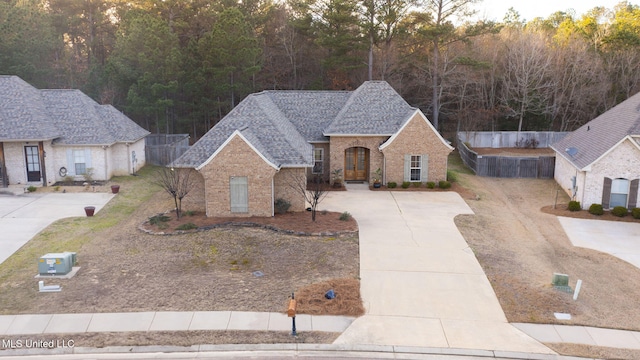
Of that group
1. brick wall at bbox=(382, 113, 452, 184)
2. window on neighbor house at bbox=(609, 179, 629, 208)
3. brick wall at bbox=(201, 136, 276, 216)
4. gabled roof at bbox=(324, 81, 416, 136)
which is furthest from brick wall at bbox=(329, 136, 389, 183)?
window on neighbor house at bbox=(609, 179, 629, 208)

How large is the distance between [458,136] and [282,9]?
21617mm

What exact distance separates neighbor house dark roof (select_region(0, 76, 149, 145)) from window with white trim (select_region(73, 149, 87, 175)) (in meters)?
0.81

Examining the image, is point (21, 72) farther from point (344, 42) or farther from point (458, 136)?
point (458, 136)

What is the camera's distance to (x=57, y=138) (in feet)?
103

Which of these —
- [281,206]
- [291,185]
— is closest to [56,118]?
[291,185]

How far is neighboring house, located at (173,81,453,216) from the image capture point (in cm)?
2339

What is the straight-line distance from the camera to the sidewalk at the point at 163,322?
13.9m

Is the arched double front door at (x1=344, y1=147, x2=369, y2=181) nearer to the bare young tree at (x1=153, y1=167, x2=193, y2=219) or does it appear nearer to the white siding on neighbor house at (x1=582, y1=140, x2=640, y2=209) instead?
the bare young tree at (x1=153, y1=167, x2=193, y2=219)

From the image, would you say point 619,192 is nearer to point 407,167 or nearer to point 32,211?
point 407,167

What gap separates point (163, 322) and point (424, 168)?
816 inches

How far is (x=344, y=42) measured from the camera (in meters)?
44.6

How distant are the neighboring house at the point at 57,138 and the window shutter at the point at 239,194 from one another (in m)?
12.4

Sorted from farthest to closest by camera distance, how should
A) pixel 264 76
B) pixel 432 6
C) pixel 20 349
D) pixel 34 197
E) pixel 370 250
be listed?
1. pixel 264 76
2. pixel 432 6
3. pixel 34 197
4. pixel 370 250
5. pixel 20 349

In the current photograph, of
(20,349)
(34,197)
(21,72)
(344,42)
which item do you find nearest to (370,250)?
(20,349)
